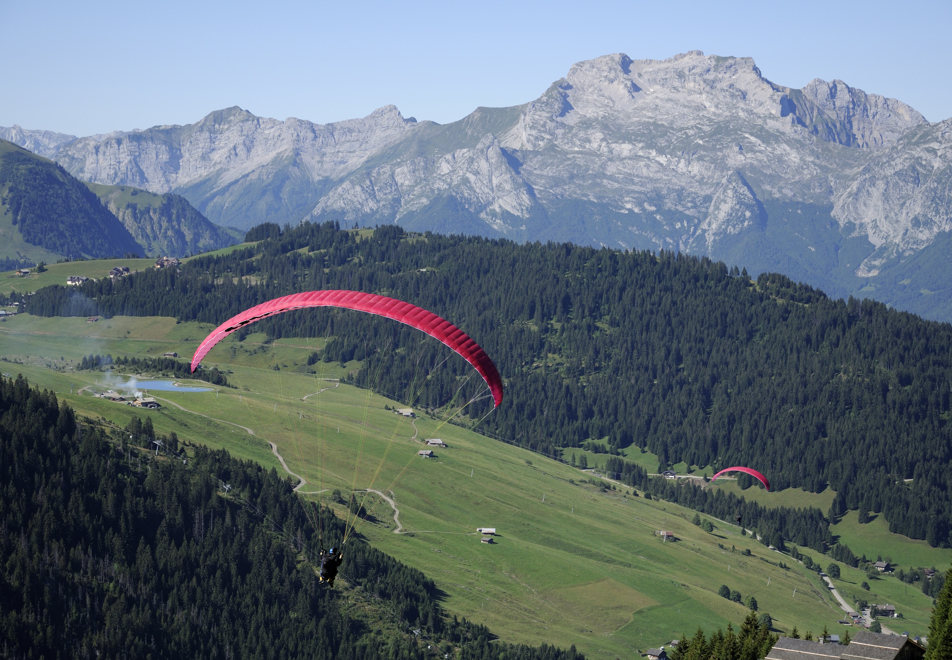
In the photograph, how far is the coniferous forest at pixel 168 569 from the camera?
132125 mm

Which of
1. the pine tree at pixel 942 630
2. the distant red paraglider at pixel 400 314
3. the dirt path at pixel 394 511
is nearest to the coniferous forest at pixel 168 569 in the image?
the dirt path at pixel 394 511

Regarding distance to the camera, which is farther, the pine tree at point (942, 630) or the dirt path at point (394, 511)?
the dirt path at point (394, 511)

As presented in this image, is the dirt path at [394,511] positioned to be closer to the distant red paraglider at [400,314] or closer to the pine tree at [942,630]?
the pine tree at [942,630]

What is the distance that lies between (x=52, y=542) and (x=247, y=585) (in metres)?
26.7

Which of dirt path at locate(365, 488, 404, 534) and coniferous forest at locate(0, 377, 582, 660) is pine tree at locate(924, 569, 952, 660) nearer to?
coniferous forest at locate(0, 377, 582, 660)

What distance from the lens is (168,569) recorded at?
14638 centimetres

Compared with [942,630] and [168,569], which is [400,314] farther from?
[168,569]

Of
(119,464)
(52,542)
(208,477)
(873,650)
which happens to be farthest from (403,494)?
(873,650)

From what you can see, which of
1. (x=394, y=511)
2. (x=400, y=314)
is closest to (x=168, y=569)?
(x=394, y=511)

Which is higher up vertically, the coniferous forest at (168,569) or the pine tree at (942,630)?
the pine tree at (942,630)

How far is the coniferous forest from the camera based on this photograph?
433 ft

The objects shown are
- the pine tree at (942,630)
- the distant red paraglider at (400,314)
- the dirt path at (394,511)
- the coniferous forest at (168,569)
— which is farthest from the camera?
the dirt path at (394,511)

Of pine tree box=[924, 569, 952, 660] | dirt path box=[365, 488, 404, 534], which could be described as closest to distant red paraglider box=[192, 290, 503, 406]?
pine tree box=[924, 569, 952, 660]

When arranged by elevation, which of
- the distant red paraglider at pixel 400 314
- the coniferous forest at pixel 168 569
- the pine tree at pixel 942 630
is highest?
the distant red paraglider at pixel 400 314
